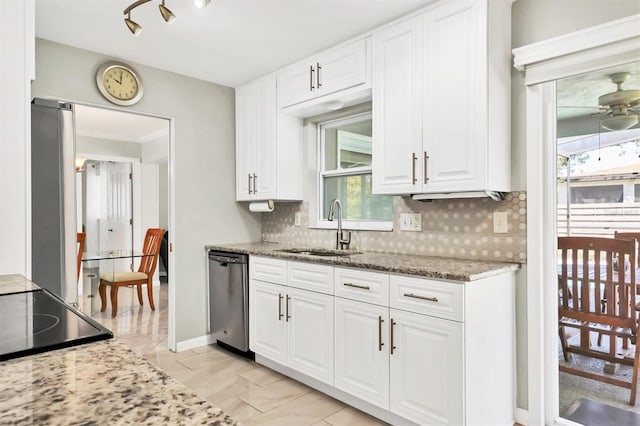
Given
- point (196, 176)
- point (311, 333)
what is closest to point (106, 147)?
point (196, 176)

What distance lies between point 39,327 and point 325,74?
2495 mm

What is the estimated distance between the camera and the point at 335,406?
2.48 m

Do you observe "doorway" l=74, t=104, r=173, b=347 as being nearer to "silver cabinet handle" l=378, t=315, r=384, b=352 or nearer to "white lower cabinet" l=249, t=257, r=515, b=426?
"white lower cabinet" l=249, t=257, r=515, b=426

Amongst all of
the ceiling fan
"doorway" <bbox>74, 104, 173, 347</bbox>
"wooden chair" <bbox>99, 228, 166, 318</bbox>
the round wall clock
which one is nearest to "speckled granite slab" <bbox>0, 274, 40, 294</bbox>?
the round wall clock

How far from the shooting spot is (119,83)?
10.3ft

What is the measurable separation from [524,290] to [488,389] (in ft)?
1.90

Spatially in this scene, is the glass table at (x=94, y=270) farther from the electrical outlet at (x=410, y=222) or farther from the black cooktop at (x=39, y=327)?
the black cooktop at (x=39, y=327)

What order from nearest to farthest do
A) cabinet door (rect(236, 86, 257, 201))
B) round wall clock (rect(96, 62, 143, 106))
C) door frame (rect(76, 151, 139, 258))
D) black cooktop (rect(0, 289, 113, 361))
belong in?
black cooktop (rect(0, 289, 113, 361))
round wall clock (rect(96, 62, 143, 106))
cabinet door (rect(236, 86, 257, 201))
door frame (rect(76, 151, 139, 258))

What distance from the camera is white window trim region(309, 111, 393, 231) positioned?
3.08 metres

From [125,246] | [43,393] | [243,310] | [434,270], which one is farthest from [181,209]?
[125,246]

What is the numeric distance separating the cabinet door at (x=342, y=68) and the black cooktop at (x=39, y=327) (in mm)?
2209

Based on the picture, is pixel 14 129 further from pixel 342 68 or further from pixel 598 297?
pixel 598 297

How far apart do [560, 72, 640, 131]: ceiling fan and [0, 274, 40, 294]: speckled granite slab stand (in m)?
2.65

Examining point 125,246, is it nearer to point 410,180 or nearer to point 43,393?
point 410,180
